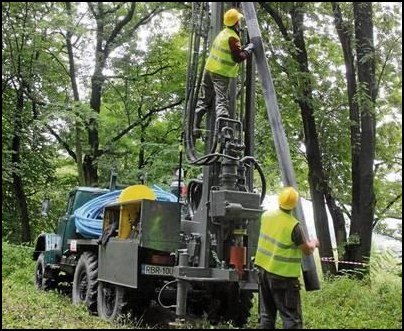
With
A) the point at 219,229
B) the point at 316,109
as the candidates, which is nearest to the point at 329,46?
the point at 316,109

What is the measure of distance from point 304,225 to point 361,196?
22.8 feet

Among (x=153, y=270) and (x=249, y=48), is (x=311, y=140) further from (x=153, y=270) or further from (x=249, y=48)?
(x=153, y=270)

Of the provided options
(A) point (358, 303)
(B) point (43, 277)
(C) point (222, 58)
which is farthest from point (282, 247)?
(B) point (43, 277)

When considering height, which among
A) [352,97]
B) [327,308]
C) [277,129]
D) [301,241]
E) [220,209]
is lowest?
[327,308]

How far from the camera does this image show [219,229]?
25.7ft

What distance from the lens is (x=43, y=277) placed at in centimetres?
1295

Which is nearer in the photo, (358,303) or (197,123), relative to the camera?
(197,123)

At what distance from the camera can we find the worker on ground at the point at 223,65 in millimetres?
7852

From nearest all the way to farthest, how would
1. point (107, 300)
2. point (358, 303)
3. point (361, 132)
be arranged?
point (107, 300) < point (358, 303) < point (361, 132)

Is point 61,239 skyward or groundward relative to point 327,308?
skyward

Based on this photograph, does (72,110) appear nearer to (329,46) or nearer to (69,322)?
(329,46)

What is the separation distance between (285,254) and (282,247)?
9cm

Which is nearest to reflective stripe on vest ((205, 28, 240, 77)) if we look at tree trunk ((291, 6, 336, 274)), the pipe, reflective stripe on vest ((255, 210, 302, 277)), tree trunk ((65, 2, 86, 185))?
the pipe

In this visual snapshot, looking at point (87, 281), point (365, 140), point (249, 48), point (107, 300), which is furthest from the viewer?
point (365, 140)
